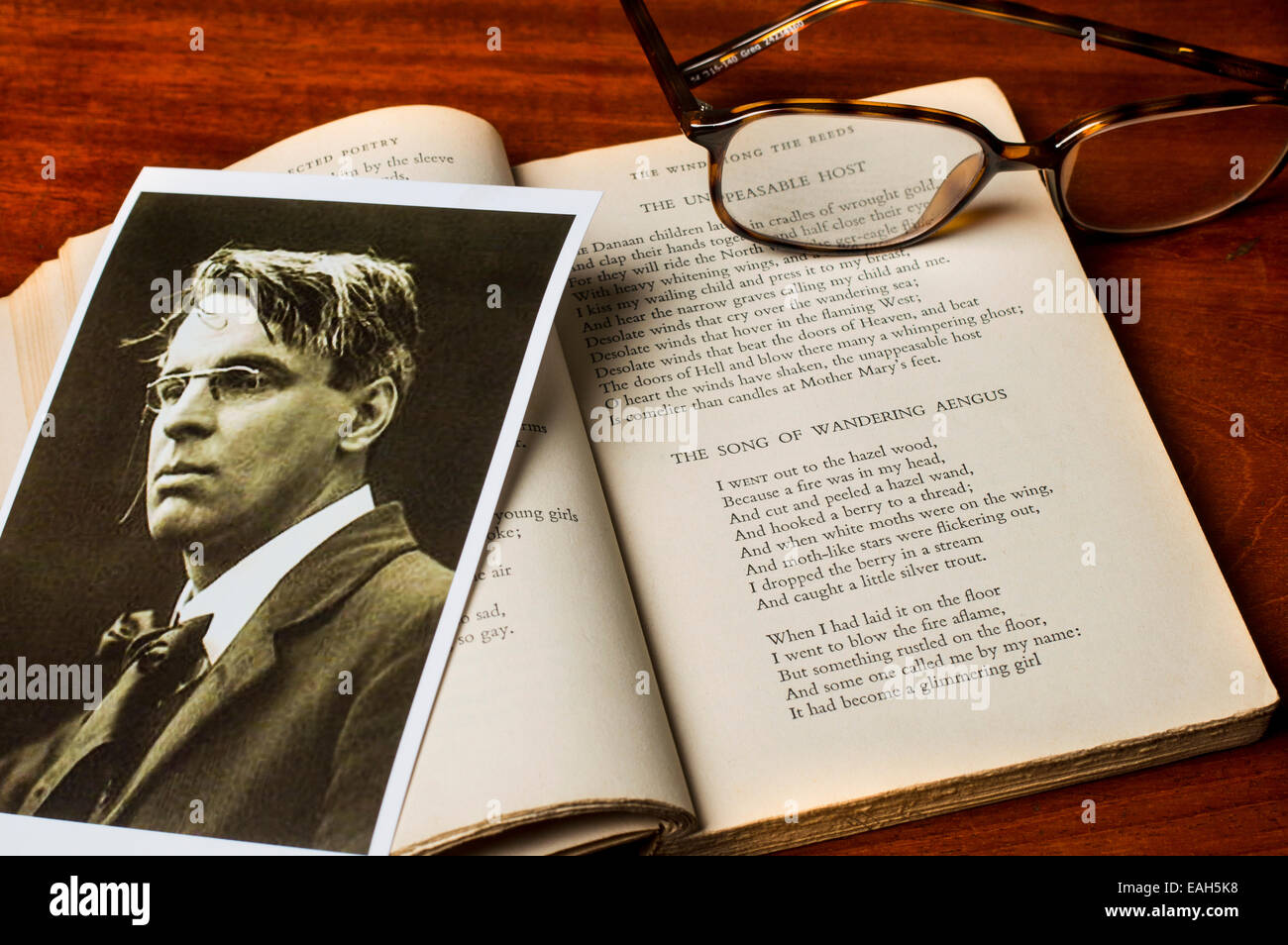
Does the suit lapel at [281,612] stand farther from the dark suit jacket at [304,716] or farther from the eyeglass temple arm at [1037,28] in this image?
the eyeglass temple arm at [1037,28]

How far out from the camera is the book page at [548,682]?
45 centimetres

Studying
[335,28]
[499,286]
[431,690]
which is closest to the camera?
[431,690]

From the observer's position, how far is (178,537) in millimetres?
512

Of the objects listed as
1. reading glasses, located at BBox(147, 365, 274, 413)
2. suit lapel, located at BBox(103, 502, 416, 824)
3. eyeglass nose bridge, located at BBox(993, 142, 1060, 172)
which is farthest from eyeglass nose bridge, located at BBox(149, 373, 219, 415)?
eyeglass nose bridge, located at BBox(993, 142, 1060, 172)

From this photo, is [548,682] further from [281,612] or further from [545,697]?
[281,612]

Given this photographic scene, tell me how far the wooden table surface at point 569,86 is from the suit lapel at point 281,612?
0.96 feet

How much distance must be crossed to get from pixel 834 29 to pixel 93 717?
1.97 ft

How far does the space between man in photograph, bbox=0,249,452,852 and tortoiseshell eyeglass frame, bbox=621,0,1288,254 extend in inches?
7.6

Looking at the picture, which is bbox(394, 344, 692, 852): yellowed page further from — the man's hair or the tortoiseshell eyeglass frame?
the tortoiseshell eyeglass frame

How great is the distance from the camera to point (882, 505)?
544 mm

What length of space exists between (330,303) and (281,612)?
0.17 meters

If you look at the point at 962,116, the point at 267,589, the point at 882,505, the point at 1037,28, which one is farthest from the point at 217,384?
the point at 1037,28
